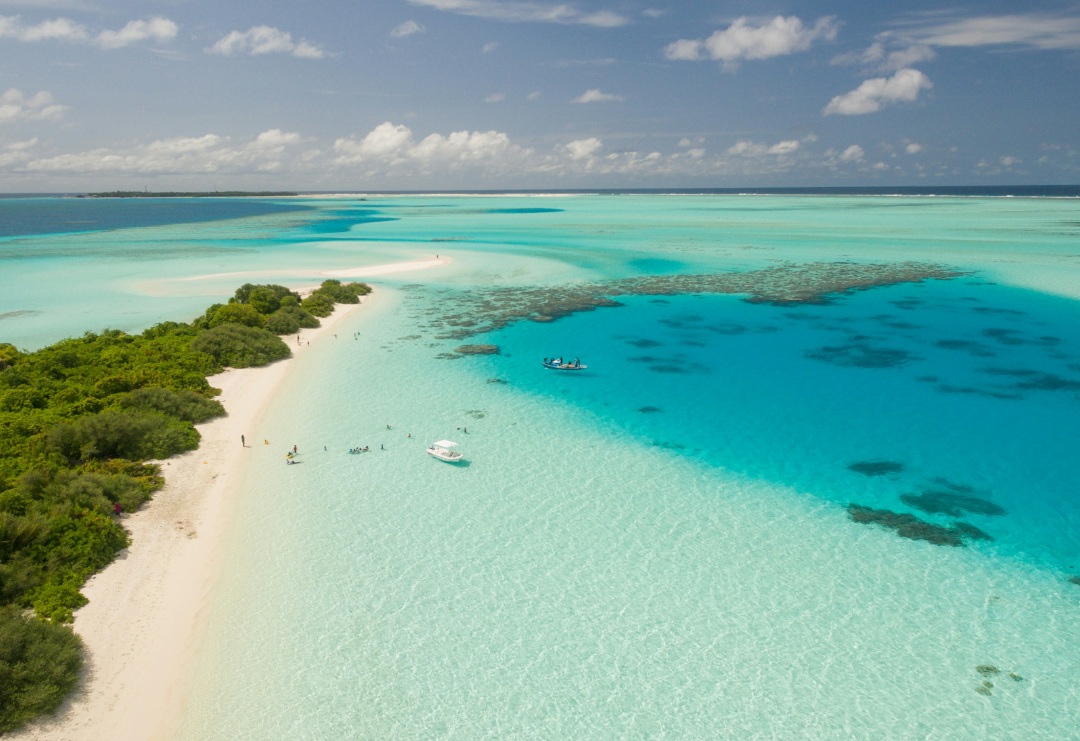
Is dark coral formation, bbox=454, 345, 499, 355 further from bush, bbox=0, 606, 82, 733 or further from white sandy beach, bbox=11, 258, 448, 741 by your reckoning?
bush, bbox=0, 606, 82, 733

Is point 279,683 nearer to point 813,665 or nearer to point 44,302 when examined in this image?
point 813,665

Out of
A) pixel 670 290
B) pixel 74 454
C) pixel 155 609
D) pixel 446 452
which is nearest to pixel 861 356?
pixel 670 290

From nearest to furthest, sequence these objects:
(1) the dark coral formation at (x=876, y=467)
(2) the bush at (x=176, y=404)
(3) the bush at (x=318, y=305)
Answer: (1) the dark coral formation at (x=876, y=467), (2) the bush at (x=176, y=404), (3) the bush at (x=318, y=305)

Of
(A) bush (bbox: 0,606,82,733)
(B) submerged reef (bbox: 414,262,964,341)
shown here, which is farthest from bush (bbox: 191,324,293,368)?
(A) bush (bbox: 0,606,82,733)

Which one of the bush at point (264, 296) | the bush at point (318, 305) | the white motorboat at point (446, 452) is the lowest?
the white motorboat at point (446, 452)

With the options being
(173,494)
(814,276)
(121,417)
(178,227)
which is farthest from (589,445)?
(178,227)

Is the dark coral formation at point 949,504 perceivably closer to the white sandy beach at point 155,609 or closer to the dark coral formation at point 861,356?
the dark coral formation at point 861,356

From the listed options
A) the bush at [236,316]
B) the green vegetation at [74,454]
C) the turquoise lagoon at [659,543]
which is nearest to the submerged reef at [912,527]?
the turquoise lagoon at [659,543]

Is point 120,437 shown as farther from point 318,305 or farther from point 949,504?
point 949,504
